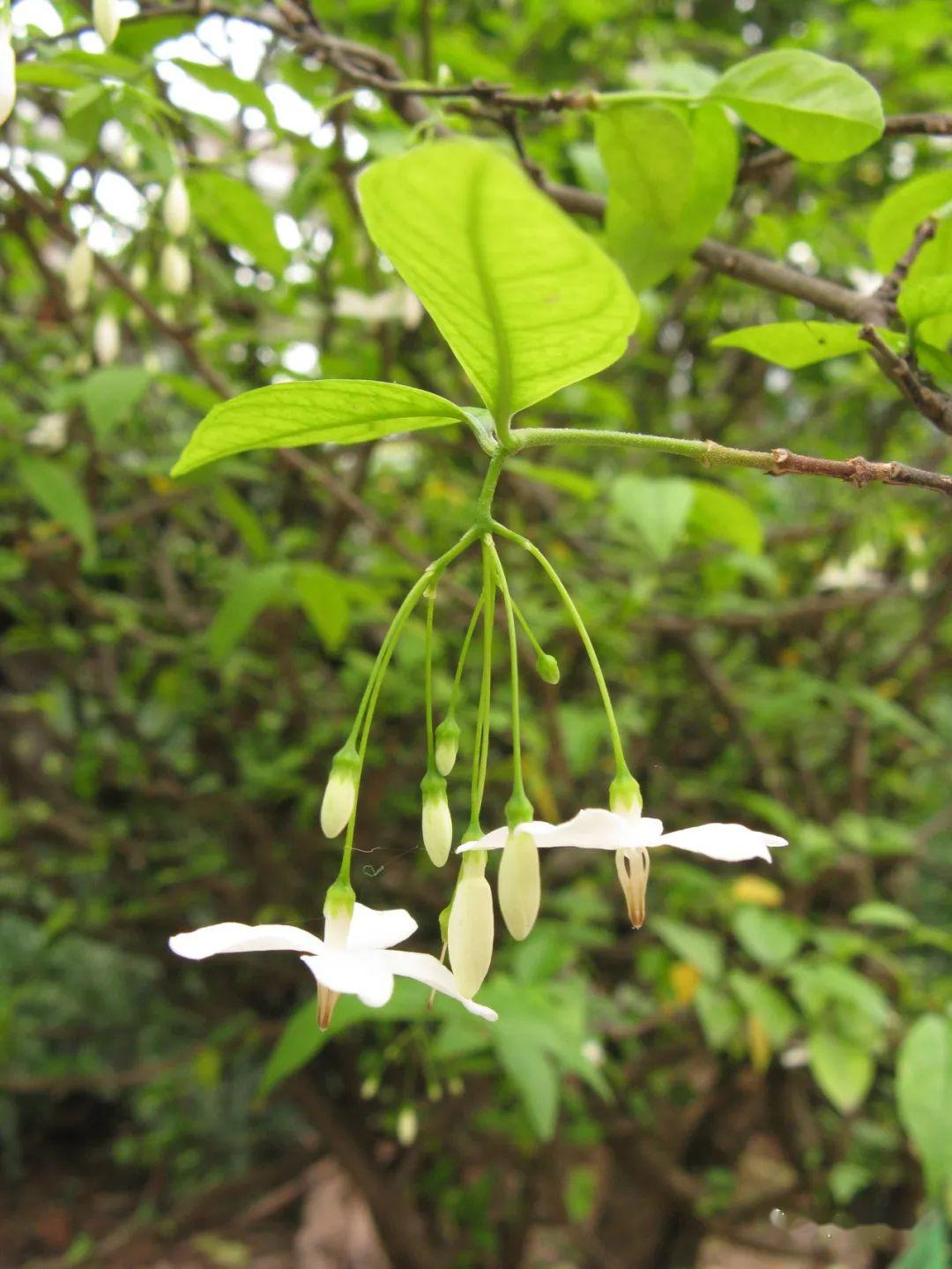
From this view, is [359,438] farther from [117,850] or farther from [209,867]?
[117,850]

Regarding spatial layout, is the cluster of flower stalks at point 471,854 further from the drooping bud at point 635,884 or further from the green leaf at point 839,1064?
the green leaf at point 839,1064

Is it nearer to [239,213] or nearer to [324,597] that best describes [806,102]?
[239,213]

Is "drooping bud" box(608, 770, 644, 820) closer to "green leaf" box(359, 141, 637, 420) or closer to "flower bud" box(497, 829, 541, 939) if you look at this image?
"flower bud" box(497, 829, 541, 939)

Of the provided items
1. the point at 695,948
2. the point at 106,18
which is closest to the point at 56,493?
the point at 106,18

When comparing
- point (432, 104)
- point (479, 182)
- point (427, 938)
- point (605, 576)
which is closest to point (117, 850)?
point (427, 938)

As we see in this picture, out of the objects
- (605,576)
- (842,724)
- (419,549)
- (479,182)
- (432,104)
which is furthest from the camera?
(842,724)

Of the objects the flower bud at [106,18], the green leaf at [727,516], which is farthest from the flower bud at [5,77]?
the green leaf at [727,516]

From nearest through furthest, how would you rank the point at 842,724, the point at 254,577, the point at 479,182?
the point at 479,182
the point at 254,577
the point at 842,724
